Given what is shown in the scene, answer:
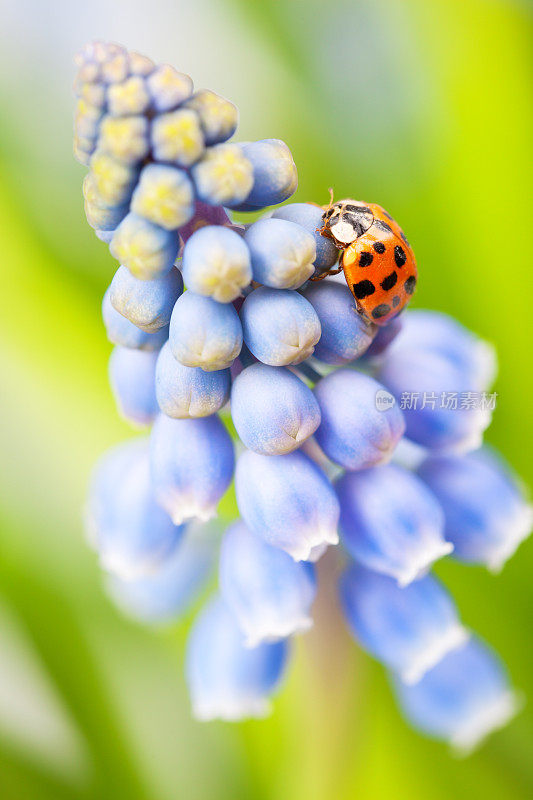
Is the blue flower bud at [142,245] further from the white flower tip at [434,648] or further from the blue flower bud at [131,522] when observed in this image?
the white flower tip at [434,648]

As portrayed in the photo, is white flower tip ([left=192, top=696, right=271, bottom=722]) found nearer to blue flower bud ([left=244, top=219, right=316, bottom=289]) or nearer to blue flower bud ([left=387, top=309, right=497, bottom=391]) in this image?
blue flower bud ([left=387, top=309, right=497, bottom=391])

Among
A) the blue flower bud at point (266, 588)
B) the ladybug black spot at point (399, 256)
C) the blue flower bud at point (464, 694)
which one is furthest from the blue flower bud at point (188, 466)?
the blue flower bud at point (464, 694)

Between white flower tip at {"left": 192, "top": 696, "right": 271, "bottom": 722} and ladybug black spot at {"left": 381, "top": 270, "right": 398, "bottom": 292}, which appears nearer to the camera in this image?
ladybug black spot at {"left": 381, "top": 270, "right": 398, "bottom": 292}

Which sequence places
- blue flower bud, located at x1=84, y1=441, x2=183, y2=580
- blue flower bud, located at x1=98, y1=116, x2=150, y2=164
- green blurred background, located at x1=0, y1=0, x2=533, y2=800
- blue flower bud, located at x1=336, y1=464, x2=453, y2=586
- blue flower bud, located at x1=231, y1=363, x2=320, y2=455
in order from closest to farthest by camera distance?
blue flower bud, located at x1=98, y1=116, x2=150, y2=164
blue flower bud, located at x1=231, y1=363, x2=320, y2=455
blue flower bud, located at x1=336, y1=464, x2=453, y2=586
blue flower bud, located at x1=84, y1=441, x2=183, y2=580
green blurred background, located at x1=0, y1=0, x2=533, y2=800

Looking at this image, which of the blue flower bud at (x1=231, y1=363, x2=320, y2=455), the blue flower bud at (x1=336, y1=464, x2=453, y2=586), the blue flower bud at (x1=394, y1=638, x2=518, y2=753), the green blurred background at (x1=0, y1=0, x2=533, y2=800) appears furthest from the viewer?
the green blurred background at (x1=0, y1=0, x2=533, y2=800)

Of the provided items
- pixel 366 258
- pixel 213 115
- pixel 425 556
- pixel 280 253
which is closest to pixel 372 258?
pixel 366 258

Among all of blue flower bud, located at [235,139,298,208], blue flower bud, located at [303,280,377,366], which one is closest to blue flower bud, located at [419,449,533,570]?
blue flower bud, located at [303,280,377,366]

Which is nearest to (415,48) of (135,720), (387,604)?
(387,604)
